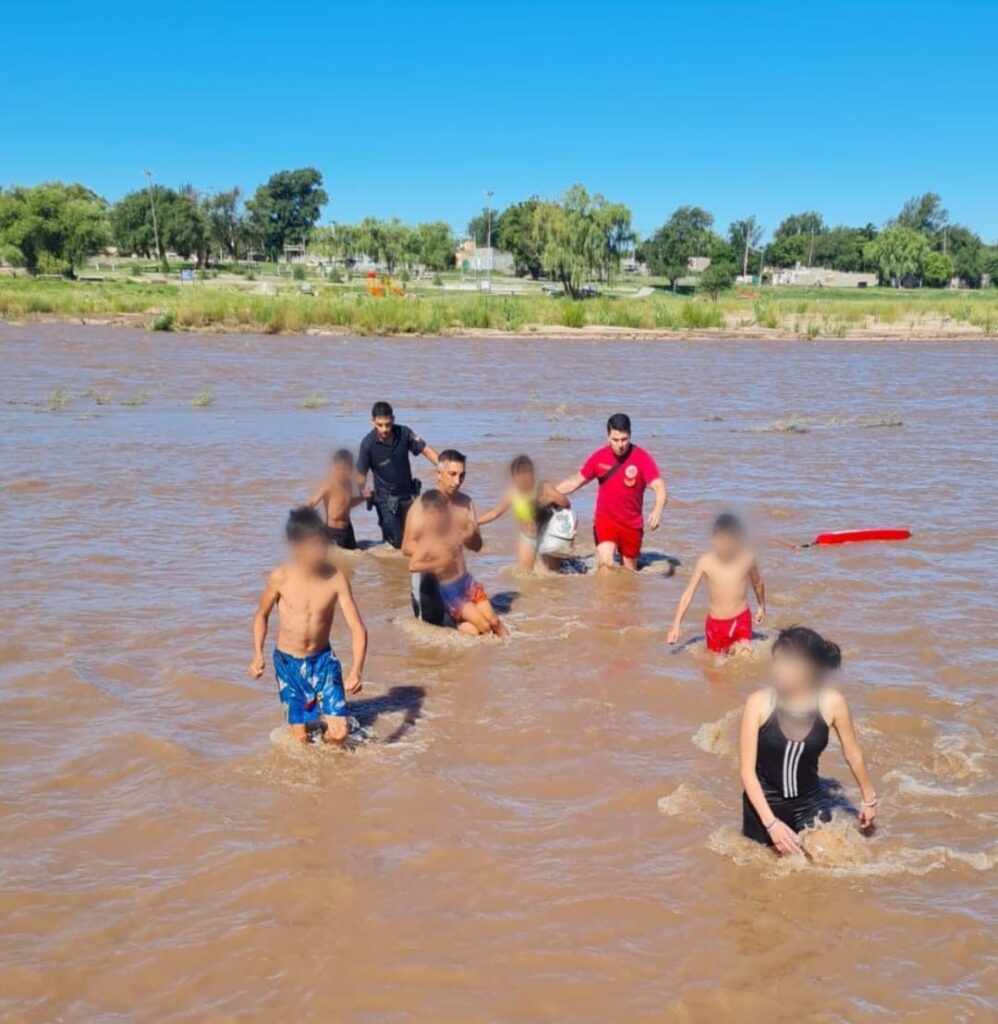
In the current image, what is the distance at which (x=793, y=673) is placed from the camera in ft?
13.3

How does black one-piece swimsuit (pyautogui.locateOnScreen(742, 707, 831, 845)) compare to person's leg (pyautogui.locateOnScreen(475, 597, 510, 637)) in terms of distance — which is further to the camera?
person's leg (pyautogui.locateOnScreen(475, 597, 510, 637))

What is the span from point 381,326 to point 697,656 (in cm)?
3475

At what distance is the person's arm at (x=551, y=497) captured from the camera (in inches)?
340

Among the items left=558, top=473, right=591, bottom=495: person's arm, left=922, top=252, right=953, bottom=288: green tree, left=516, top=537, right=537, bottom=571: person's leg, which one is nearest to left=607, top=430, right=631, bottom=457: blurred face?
left=558, top=473, right=591, bottom=495: person's arm

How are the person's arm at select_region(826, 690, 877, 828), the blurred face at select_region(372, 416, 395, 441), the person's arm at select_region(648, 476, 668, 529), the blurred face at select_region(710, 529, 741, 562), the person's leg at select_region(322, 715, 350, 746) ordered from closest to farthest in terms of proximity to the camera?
the person's arm at select_region(826, 690, 877, 828) → the person's leg at select_region(322, 715, 350, 746) → the blurred face at select_region(710, 529, 741, 562) → the person's arm at select_region(648, 476, 668, 529) → the blurred face at select_region(372, 416, 395, 441)

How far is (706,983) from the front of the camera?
3600 mm

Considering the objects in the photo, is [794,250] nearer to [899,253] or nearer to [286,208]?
[899,253]

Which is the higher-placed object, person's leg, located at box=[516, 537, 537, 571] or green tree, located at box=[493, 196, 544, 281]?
green tree, located at box=[493, 196, 544, 281]

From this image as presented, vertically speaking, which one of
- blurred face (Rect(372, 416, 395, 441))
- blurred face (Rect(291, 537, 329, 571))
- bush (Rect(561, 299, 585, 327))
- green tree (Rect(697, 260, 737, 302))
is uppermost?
green tree (Rect(697, 260, 737, 302))

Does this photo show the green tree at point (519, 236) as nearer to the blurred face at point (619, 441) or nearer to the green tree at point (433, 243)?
the green tree at point (433, 243)

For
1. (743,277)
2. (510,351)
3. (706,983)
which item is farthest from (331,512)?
(743,277)

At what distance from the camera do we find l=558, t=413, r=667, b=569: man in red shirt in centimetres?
860

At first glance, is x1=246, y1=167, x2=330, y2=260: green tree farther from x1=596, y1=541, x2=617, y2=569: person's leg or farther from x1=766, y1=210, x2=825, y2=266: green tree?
x1=596, y1=541, x2=617, y2=569: person's leg

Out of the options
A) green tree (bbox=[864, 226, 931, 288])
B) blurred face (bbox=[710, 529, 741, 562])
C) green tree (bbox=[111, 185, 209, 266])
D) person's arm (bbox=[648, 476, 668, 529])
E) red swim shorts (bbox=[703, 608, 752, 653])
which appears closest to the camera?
blurred face (bbox=[710, 529, 741, 562])
